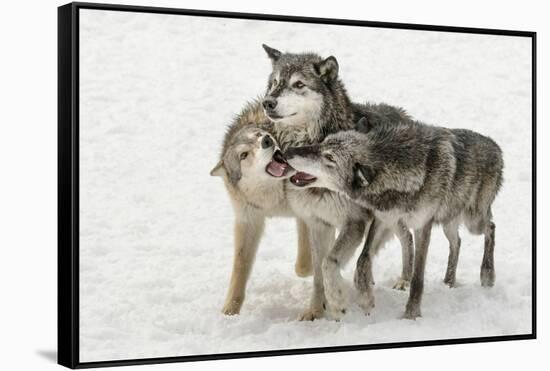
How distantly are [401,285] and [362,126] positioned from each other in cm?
126

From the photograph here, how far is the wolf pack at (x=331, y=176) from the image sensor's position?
6.16 metres

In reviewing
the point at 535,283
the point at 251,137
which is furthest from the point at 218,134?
the point at 535,283

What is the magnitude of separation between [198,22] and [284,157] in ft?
3.41

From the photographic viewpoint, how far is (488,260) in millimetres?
7168

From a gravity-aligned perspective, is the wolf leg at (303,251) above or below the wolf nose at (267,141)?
below

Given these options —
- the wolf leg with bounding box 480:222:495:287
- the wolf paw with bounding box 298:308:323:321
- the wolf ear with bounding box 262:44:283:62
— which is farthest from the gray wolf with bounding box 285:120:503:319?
the wolf ear with bounding box 262:44:283:62

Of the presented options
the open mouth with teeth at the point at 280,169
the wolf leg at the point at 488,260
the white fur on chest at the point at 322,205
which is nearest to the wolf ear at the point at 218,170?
the open mouth with teeth at the point at 280,169

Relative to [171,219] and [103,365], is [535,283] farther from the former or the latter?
[103,365]

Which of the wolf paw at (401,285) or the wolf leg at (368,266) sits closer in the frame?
the wolf leg at (368,266)

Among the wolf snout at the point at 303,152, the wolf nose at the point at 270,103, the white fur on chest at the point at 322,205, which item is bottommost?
the white fur on chest at the point at 322,205

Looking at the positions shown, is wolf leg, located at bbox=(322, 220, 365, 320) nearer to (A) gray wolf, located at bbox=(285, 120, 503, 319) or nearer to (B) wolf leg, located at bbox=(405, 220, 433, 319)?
(A) gray wolf, located at bbox=(285, 120, 503, 319)

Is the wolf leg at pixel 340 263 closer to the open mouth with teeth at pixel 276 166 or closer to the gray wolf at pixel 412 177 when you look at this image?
the gray wolf at pixel 412 177

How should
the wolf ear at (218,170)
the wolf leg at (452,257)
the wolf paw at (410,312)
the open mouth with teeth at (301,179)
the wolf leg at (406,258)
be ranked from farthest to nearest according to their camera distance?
1. the wolf leg at (452,257)
2. the wolf leg at (406,258)
3. the wolf paw at (410,312)
4. the wolf ear at (218,170)
5. the open mouth with teeth at (301,179)

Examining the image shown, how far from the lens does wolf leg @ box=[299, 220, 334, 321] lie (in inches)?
254
